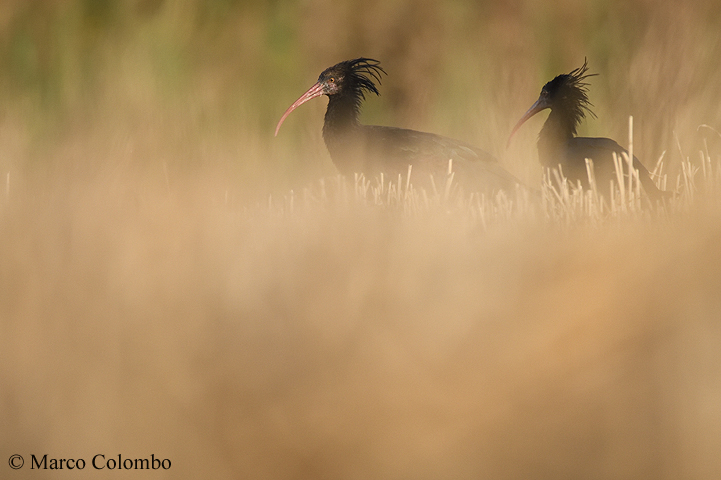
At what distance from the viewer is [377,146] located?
4.00 m

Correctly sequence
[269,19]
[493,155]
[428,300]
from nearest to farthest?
1. [428,300]
2. [493,155]
3. [269,19]

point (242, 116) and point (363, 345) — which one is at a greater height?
point (242, 116)

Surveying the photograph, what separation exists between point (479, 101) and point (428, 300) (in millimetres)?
3122

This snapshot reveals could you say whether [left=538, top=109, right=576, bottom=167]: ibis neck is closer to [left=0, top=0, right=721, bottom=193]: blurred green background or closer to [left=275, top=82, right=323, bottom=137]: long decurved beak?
[left=0, top=0, right=721, bottom=193]: blurred green background

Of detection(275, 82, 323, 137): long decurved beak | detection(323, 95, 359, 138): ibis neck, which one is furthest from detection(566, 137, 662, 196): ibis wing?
detection(275, 82, 323, 137): long decurved beak

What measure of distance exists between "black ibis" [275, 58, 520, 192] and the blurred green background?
0.89 ft

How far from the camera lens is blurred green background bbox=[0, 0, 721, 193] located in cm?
382

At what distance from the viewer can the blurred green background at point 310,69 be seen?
3822mm

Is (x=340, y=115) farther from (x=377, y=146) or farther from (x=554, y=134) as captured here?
(x=554, y=134)

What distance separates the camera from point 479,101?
4246 millimetres

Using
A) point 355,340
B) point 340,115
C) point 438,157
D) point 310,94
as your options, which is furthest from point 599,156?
point 355,340

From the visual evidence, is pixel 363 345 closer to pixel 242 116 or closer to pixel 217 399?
pixel 217 399

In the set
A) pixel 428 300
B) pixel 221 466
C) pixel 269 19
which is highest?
pixel 269 19

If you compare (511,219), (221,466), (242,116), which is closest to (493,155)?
(242,116)
